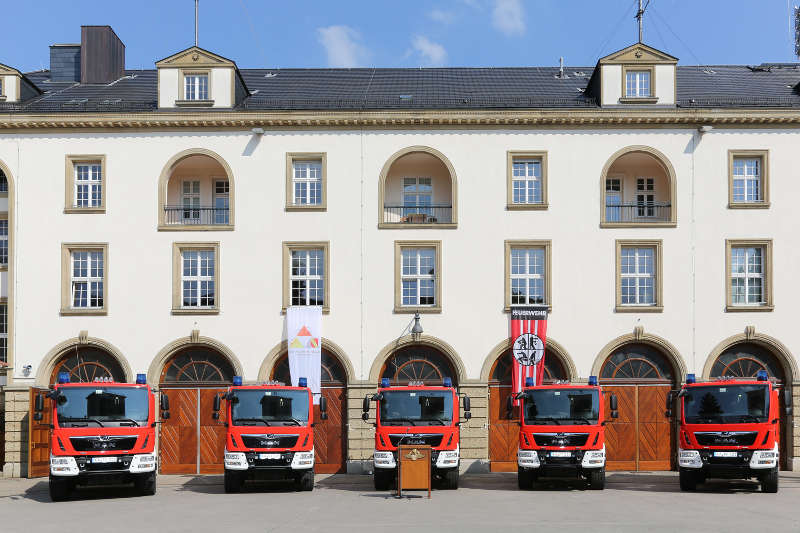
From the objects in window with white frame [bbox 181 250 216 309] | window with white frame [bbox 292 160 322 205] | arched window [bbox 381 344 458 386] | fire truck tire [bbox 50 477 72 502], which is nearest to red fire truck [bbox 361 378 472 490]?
arched window [bbox 381 344 458 386]

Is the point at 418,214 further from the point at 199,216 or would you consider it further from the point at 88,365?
the point at 88,365

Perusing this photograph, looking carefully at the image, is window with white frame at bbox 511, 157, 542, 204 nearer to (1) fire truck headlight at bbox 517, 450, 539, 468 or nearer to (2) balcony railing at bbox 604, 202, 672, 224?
(2) balcony railing at bbox 604, 202, 672, 224

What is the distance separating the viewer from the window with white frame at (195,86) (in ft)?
105

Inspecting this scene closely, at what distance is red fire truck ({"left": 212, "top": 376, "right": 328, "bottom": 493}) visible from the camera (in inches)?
947

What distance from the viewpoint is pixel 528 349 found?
30375mm

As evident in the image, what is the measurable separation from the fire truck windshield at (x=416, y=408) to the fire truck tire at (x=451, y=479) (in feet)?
3.88

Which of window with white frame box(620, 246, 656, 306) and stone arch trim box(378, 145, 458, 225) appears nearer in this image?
window with white frame box(620, 246, 656, 306)

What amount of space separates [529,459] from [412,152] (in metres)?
10.8

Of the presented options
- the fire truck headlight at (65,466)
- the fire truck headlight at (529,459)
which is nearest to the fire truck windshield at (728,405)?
the fire truck headlight at (529,459)

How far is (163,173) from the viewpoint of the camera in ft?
103

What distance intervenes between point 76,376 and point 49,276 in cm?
305

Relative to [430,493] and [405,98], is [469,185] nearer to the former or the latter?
[405,98]

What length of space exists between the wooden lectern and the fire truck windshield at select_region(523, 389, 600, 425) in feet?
10.4

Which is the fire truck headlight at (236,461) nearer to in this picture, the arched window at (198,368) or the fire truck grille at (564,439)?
the fire truck grille at (564,439)
